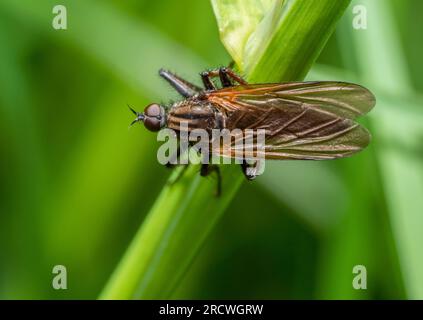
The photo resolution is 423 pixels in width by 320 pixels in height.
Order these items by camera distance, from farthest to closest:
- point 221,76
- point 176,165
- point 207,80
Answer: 1. point 207,80
2. point 221,76
3. point 176,165

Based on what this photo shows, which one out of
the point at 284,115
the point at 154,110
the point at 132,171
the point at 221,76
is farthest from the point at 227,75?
the point at 132,171

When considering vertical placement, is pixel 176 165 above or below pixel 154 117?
below

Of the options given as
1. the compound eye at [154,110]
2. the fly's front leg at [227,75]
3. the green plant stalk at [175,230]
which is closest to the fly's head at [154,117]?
the compound eye at [154,110]

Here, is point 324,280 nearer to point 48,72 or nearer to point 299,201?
point 299,201

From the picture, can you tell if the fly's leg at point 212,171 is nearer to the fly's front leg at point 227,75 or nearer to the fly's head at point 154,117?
the fly's front leg at point 227,75

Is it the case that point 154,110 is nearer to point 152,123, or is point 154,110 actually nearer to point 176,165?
point 152,123
